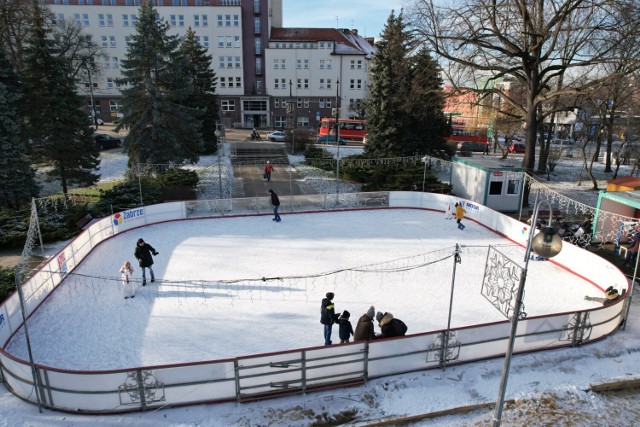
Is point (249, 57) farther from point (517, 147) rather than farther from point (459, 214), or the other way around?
point (459, 214)

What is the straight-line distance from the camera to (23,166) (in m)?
20.6

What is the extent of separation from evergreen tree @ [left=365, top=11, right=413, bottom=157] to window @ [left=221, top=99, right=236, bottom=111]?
103ft

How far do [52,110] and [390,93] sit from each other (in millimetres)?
20385

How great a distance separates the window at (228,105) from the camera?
57094mm

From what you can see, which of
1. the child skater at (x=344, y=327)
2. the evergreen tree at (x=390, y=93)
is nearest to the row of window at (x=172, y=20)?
the evergreen tree at (x=390, y=93)

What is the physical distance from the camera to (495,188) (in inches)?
893

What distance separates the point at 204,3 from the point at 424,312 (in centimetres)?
5312

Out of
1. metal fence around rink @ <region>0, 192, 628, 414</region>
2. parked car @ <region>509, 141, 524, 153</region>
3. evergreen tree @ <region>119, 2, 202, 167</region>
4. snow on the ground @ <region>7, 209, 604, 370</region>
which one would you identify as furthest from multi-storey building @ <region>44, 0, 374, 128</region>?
metal fence around rink @ <region>0, 192, 628, 414</region>

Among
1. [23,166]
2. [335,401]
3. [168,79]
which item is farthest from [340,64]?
[335,401]

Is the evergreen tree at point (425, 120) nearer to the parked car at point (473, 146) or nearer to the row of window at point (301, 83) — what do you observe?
the parked car at point (473, 146)

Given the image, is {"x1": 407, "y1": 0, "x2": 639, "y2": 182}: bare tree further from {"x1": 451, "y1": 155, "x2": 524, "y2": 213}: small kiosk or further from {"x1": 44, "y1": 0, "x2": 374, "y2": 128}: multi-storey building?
{"x1": 44, "y1": 0, "x2": 374, "y2": 128}: multi-storey building

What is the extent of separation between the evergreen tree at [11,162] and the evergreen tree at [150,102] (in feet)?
20.6

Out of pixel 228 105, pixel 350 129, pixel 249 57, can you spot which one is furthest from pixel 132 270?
pixel 249 57

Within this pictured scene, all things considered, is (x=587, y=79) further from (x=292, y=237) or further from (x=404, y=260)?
(x=292, y=237)
